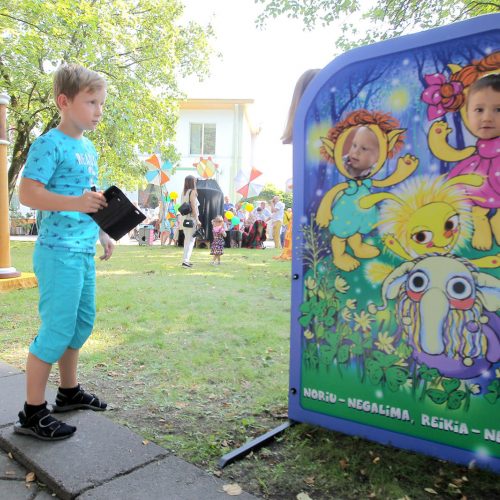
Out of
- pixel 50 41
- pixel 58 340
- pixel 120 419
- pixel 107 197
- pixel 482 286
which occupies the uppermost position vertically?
pixel 50 41

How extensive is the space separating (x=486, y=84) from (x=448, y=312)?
93 cm

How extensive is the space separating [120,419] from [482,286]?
200 cm

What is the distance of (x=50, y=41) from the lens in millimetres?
11414

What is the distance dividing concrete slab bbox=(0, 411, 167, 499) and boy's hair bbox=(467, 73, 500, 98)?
2089 millimetres

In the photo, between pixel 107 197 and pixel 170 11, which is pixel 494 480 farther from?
pixel 170 11

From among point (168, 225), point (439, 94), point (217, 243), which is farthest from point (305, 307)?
point (168, 225)

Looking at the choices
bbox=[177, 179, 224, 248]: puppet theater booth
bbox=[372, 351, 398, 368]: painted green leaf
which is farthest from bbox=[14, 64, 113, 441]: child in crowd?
bbox=[177, 179, 224, 248]: puppet theater booth

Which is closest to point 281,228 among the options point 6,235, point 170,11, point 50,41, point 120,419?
point 170,11

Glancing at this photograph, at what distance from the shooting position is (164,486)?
1908 mm

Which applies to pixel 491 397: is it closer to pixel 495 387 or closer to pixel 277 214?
pixel 495 387

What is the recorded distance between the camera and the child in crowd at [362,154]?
2080mm

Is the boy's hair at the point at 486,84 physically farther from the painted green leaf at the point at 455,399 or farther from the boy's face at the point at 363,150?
the painted green leaf at the point at 455,399

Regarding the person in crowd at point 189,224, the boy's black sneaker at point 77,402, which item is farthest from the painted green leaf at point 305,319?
the person in crowd at point 189,224

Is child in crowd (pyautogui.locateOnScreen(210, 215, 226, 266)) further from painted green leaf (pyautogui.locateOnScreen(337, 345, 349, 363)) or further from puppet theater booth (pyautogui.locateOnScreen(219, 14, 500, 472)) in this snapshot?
painted green leaf (pyautogui.locateOnScreen(337, 345, 349, 363))
